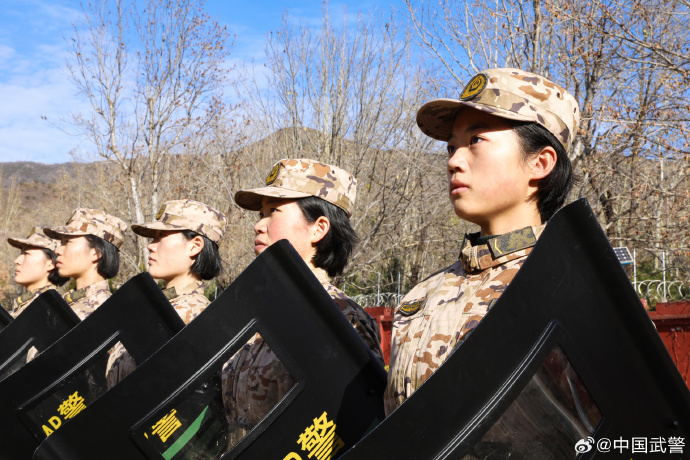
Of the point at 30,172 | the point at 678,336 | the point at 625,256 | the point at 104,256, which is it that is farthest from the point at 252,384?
the point at 30,172

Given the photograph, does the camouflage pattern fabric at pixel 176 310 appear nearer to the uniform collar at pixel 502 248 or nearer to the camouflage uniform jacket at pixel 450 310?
the camouflage uniform jacket at pixel 450 310

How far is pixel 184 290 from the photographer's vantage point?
4094 mm

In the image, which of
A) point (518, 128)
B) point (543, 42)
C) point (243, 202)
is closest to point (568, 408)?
point (518, 128)

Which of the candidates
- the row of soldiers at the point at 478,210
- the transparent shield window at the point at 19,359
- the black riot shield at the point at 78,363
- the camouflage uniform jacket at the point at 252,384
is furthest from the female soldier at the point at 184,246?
the row of soldiers at the point at 478,210

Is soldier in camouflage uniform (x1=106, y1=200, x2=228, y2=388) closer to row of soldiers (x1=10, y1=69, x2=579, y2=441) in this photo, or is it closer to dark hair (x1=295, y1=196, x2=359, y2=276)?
dark hair (x1=295, y1=196, x2=359, y2=276)

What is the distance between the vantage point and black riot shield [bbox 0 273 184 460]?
2.64 m

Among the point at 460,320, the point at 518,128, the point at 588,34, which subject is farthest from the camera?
the point at 588,34

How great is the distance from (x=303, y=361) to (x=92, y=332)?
4.14 feet

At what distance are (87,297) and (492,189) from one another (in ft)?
14.4

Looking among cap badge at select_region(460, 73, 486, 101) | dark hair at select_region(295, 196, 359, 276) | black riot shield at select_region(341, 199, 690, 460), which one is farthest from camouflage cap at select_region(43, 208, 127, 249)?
black riot shield at select_region(341, 199, 690, 460)

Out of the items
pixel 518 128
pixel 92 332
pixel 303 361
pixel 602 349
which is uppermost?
pixel 92 332

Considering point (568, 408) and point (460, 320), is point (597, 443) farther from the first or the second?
point (460, 320)

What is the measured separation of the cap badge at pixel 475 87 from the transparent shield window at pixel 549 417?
2.75ft

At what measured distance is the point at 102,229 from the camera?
5812mm
